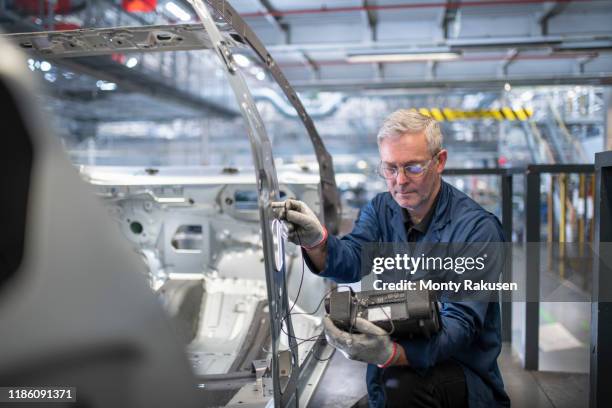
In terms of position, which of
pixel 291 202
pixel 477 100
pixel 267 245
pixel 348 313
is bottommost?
pixel 348 313

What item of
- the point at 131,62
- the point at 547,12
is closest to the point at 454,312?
the point at 547,12

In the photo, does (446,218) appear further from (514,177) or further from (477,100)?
(477,100)

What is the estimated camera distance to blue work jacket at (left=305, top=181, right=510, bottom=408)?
196 centimetres

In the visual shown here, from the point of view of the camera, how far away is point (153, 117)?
13.6 meters

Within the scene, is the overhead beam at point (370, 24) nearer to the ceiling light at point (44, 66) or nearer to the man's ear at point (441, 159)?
the ceiling light at point (44, 66)

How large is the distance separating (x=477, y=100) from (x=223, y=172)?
297 inches

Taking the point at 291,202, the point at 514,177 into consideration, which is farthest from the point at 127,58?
the point at 291,202

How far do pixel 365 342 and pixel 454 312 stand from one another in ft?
1.41

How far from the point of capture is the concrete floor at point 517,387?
125 inches

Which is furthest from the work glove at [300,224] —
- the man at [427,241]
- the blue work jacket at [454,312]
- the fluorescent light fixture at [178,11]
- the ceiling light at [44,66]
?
the fluorescent light fixture at [178,11]

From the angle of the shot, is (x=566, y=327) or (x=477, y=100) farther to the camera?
(x=477, y=100)

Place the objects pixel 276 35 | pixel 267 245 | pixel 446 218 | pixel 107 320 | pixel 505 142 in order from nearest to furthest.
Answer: pixel 107 320
pixel 267 245
pixel 446 218
pixel 276 35
pixel 505 142

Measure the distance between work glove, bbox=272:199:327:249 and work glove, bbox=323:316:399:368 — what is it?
43cm

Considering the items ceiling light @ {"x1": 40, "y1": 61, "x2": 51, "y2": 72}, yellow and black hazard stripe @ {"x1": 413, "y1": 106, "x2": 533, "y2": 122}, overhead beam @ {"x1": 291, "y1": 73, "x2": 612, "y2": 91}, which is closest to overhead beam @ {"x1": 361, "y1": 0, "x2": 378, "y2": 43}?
overhead beam @ {"x1": 291, "y1": 73, "x2": 612, "y2": 91}
